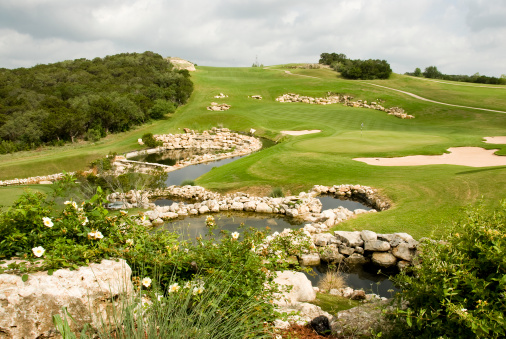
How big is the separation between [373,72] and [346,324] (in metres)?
78.6

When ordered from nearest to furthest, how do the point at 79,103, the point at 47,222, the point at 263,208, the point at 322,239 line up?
the point at 47,222, the point at 322,239, the point at 263,208, the point at 79,103

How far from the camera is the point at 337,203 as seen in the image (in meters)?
17.9

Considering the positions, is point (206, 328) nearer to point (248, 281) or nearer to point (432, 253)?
point (248, 281)

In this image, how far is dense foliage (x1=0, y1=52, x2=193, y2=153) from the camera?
3916 centimetres

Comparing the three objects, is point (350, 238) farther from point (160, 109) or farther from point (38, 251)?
point (160, 109)

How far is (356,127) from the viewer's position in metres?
43.5

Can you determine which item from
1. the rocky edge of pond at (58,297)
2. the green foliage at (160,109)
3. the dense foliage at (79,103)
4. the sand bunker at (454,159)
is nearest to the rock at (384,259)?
the rocky edge of pond at (58,297)

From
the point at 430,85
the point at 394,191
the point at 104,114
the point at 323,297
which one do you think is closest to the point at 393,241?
the point at 323,297

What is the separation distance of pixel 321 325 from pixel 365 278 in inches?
223

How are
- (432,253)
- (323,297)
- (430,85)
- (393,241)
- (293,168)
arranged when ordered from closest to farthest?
(432,253) → (323,297) → (393,241) → (293,168) → (430,85)

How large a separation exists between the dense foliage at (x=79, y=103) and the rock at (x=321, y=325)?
42336 millimetres

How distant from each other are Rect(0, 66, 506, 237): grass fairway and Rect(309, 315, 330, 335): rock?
A: 2.55 metres

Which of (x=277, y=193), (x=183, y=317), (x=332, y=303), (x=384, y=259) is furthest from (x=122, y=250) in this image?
(x=277, y=193)

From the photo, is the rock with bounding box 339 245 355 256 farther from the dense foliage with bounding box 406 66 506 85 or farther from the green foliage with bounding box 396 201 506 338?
the dense foliage with bounding box 406 66 506 85
